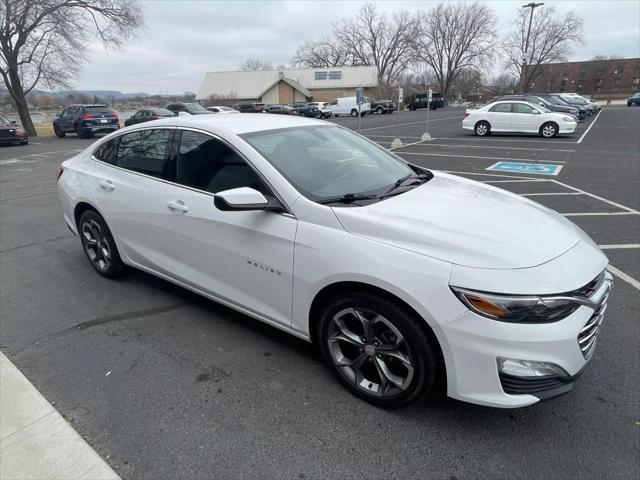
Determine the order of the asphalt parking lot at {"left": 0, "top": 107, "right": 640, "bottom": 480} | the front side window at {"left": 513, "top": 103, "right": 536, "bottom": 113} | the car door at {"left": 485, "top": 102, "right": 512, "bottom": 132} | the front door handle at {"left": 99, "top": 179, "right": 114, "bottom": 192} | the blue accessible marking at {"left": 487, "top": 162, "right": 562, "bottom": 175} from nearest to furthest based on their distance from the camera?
the asphalt parking lot at {"left": 0, "top": 107, "right": 640, "bottom": 480}
the front door handle at {"left": 99, "top": 179, "right": 114, "bottom": 192}
the blue accessible marking at {"left": 487, "top": 162, "right": 562, "bottom": 175}
the front side window at {"left": 513, "top": 103, "right": 536, "bottom": 113}
the car door at {"left": 485, "top": 102, "right": 512, "bottom": 132}

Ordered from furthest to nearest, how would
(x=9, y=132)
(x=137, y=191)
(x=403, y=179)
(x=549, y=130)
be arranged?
(x=9, y=132)
(x=549, y=130)
(x=137, y=191)
(x=403, y=179)

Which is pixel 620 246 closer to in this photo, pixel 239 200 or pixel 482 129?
pixel 239 200

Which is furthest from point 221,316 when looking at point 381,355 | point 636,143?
point 636,143

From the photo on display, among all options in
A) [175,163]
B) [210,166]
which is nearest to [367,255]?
[210,166]

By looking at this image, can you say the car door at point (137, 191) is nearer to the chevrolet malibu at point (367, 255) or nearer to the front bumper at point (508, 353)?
the chevrolet malibu at point (367, 255)

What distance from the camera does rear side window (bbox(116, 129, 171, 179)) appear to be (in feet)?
11.5

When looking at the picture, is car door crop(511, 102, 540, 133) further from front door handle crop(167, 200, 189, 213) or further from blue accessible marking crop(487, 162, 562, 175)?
front door handle crop(167, 200, 189, 213)

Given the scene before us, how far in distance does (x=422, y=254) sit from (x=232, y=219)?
134cm

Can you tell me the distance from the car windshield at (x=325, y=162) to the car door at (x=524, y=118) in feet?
57.1

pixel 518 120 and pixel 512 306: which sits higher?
pixel 512 306

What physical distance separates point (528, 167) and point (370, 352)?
10508 millimetres

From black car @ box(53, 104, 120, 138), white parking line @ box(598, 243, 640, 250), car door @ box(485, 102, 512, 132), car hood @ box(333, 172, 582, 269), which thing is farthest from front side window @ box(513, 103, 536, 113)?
black car @ box(53, 104, 120, 138)

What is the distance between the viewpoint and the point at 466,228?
7.89ft

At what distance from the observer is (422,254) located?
2.22 meters
